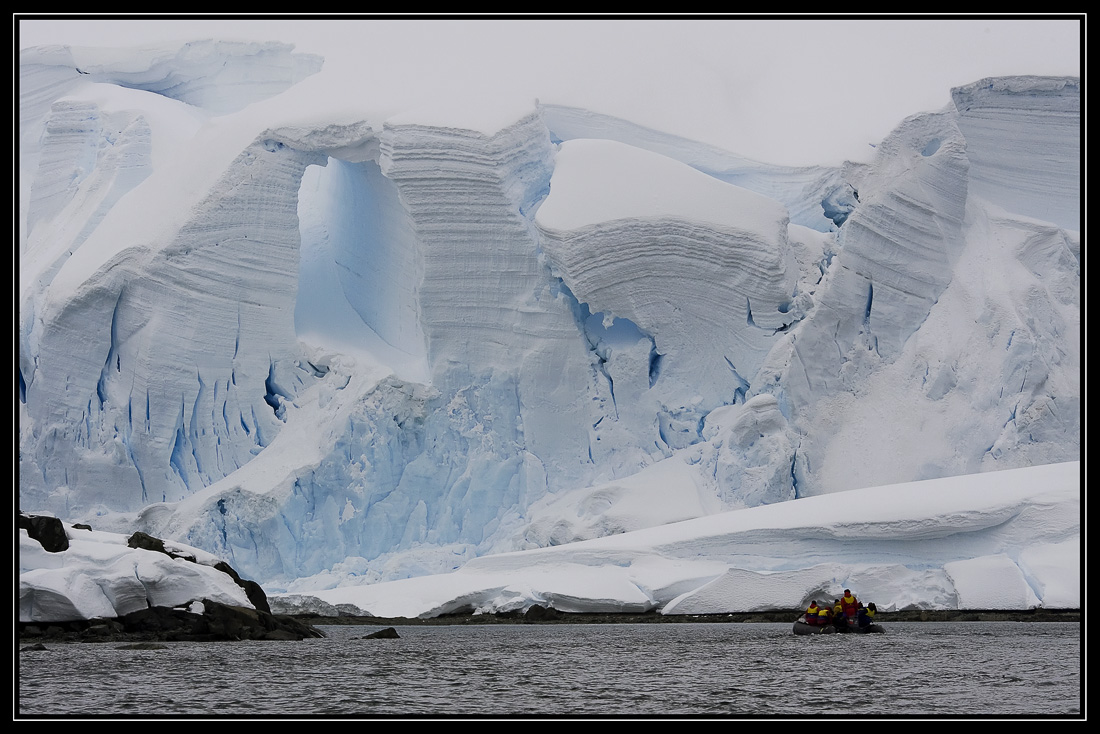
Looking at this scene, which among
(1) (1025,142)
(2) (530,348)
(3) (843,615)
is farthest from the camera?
(1) (1025,142)

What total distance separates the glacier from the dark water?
5064 mm

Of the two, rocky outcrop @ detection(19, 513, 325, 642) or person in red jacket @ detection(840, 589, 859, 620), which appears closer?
rocky outcrop @ detection(19, 513, 325, 642)

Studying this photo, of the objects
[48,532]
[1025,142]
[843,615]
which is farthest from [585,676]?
[1025,142]

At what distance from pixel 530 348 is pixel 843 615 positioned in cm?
690

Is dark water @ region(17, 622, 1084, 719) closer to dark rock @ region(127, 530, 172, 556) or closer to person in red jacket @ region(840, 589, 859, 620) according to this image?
person in red jacket @ region(840, 589, 859, 620)

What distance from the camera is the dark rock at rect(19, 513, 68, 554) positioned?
532 inches

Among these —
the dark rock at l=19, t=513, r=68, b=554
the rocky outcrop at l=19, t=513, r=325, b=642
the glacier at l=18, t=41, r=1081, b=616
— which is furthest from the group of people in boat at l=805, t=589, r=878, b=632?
the dark rock at l=19, t=513, r=68, b=554

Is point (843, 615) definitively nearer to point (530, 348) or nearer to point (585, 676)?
point (585, 676)

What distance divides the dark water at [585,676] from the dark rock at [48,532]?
917 mm

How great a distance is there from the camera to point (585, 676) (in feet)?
36.5

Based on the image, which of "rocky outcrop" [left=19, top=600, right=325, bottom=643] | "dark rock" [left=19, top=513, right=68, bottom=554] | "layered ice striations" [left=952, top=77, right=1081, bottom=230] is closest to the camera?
"dark rock" [left=19, top=513, right=68, bottom=554]

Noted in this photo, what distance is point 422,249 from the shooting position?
68.4ft

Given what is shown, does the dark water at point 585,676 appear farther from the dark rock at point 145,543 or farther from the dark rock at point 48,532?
the dark rock at point 145,543
